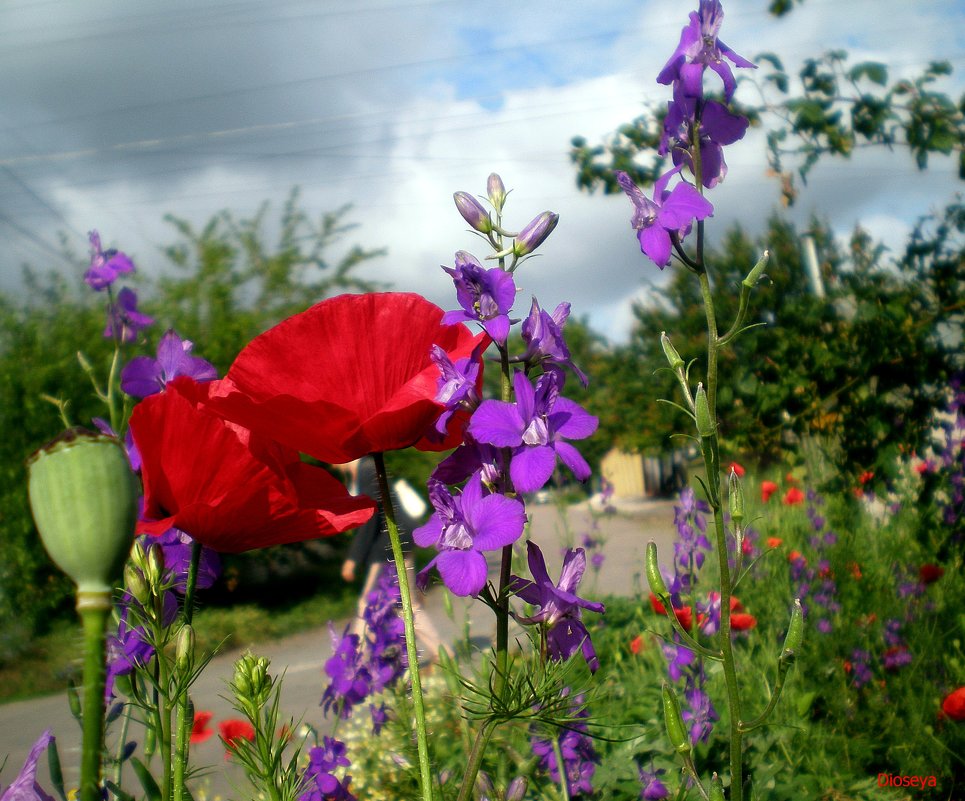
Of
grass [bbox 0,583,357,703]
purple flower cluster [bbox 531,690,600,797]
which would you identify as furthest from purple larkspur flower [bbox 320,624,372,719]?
grass [bbox 0,583,357,703]

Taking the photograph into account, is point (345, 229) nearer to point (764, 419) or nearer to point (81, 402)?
point (81, 402)

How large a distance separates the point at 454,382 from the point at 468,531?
0.50 ft

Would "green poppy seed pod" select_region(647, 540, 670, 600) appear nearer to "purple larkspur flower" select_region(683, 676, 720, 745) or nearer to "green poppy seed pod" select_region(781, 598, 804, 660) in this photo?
"green poppy seed pod" select_region(781, 598, 804, 660)

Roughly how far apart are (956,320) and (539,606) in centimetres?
301

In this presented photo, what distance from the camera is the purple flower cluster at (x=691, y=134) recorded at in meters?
0.98

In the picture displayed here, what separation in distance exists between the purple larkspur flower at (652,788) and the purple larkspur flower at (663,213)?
1446mm

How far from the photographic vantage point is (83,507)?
0.35 m

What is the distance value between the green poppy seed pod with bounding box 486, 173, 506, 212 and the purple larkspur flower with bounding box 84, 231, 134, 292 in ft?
3.96

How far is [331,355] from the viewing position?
2.33ft

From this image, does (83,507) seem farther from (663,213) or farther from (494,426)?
(663,213)

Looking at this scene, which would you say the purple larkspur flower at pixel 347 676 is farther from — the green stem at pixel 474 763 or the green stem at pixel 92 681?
the green stem at pixel 92 681

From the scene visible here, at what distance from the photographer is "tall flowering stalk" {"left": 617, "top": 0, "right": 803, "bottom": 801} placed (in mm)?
913

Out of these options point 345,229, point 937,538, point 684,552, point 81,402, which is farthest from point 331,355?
point 345,229

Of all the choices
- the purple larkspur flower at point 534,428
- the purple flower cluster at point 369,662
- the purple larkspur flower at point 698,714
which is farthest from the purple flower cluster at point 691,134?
the purple flower cluster at point 369,662
